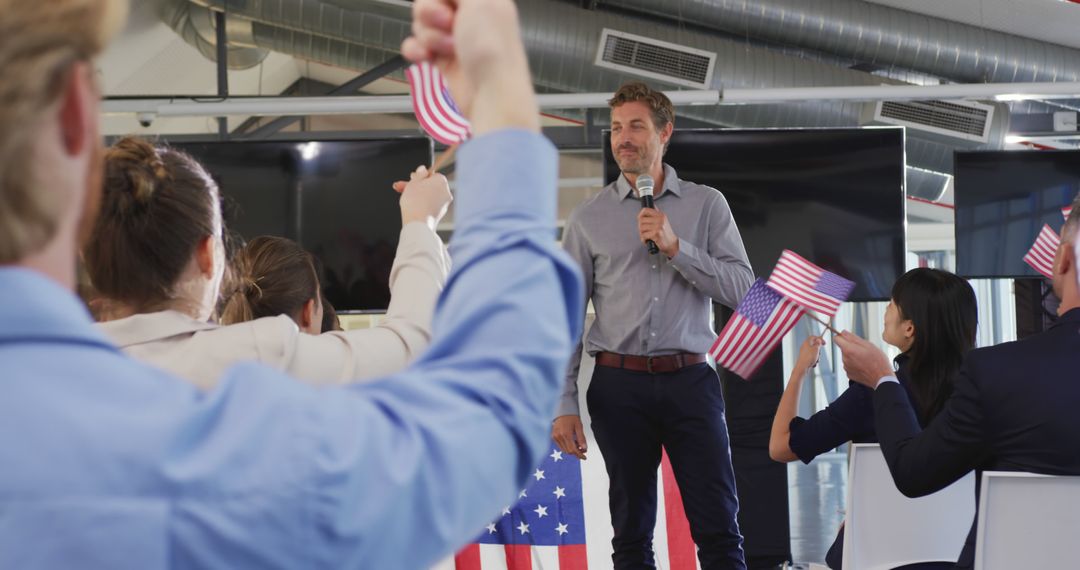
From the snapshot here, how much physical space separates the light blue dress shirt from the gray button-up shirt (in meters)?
3.05

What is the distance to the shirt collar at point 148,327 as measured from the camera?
1.39 m

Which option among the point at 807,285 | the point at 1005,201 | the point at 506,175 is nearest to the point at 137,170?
the point at 506,175

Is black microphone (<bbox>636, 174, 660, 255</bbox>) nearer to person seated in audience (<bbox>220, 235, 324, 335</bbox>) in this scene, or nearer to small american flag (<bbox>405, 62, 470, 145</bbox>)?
small american flag (<bbox>405, 62, 470, 145</bbox>)

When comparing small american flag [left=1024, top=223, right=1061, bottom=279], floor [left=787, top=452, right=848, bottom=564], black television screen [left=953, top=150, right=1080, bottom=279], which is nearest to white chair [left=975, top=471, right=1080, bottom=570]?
small american flag [left=1024, top=223, right=1061, bottom=279]

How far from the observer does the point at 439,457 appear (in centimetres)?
42

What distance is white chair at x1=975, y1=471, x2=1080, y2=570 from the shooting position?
2.22 meters

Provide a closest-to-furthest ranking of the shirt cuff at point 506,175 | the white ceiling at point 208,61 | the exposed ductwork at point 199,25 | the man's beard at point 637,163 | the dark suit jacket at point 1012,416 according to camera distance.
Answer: the shirt cuff at point 506,175
the dark suit jacket at point 1012,416
the man's beard at point 637,163
the white ceiling at point 208,61
the exposed ductwork at point 199,25

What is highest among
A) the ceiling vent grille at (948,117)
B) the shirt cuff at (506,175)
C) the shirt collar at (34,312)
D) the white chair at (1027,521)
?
the ceiling vent grille at (948,117)

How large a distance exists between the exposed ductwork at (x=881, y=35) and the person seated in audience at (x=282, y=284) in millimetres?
4482

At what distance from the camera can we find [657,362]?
11.5 ft

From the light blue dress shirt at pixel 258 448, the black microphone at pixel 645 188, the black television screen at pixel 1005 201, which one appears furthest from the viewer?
the black television screen at pixel 1005 201

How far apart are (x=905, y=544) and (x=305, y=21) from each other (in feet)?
16.1

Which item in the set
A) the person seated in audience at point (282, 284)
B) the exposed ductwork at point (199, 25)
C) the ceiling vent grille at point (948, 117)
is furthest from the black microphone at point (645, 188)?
the exposed ductwork at point (199, 25)

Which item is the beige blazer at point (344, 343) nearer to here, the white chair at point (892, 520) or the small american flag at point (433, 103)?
the small american flag at point (433, 103)
